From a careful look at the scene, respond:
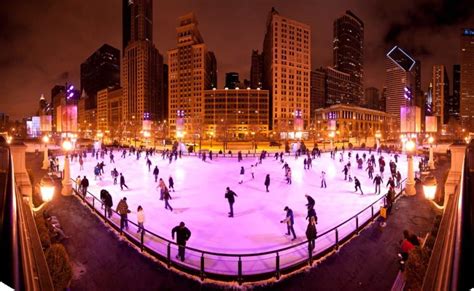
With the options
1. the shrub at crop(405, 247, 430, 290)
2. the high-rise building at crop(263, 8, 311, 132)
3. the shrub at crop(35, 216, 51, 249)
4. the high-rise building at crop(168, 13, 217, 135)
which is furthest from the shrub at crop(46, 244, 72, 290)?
the high-rise building at crop(168, 13, 217, 135)

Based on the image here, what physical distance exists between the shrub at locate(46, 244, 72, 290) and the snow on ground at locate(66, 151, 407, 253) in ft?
13.8

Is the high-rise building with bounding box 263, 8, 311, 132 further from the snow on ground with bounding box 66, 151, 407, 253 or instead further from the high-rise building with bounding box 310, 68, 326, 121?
the snow on ground with bounding box 66, 151, 407, 253

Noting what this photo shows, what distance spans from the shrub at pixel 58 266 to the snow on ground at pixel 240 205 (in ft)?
13.8

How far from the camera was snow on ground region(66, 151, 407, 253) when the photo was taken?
35.6 ft

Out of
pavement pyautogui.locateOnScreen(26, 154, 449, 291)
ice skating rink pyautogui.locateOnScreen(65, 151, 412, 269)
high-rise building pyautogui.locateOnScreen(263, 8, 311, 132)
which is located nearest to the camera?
pavement pyautogui.locateOnScreen(26, 154, 449, 291)

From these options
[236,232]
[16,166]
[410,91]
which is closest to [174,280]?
[236,232]

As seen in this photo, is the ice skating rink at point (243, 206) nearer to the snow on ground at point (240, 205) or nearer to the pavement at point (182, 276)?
the snow on ground at point (240, 205)

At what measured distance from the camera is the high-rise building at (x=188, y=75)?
127m

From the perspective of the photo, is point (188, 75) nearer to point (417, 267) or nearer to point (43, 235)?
point (43, 235)

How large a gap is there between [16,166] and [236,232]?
7.68 m

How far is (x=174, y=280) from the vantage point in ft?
25.2

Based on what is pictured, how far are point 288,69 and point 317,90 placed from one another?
65.0 metres

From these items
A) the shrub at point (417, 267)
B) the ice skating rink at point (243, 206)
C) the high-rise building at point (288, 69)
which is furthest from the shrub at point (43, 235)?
the high-rise building at point (288, 69)

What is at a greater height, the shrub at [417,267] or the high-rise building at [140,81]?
the high-rise building at [140,81]
